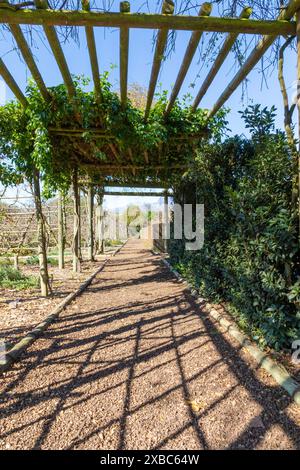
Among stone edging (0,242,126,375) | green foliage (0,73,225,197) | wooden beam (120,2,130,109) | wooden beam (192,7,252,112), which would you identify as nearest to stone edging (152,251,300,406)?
stone edging (0,242,126,375)

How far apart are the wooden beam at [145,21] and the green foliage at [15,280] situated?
4.79 metres

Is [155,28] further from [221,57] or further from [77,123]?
[77,123]

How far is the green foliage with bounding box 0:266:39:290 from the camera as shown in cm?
616

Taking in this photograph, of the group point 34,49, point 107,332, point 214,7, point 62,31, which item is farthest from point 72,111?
point 107,332

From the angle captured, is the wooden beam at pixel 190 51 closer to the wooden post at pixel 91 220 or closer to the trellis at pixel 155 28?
the trellis at pixel 155 28

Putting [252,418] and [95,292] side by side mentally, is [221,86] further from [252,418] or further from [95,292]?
[95,292]

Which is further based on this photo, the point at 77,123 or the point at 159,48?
the point at 77,123

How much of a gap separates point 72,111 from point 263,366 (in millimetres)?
3867

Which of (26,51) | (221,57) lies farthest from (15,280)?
(221,57)

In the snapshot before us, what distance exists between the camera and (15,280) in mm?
6746

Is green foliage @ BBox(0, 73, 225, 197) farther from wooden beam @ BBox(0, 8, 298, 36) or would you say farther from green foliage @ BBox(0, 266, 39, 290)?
green foliage @ BBox(0, 266, 39, 290)

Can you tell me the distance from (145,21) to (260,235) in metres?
1.97

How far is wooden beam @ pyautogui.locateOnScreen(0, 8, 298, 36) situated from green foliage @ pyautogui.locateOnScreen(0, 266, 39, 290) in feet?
15.7

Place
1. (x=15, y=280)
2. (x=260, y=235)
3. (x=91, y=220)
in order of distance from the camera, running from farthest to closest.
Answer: (x=91, y=220) < (x=15, y=280) < (x=260, y=235)
